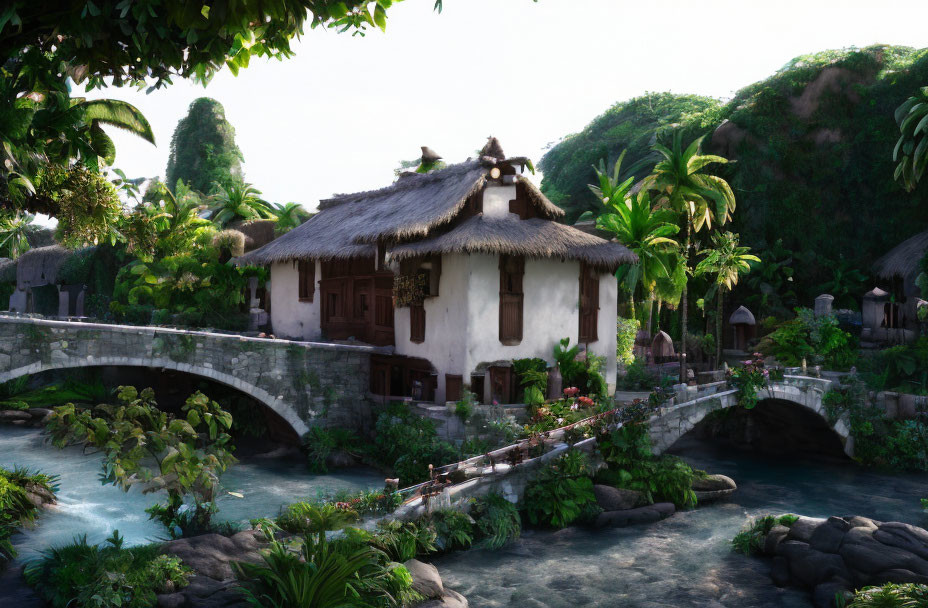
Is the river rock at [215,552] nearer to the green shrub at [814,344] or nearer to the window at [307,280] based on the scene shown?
the window at [307,280]

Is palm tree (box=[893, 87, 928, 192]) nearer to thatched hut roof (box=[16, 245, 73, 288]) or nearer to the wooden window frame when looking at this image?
the wooden window frame

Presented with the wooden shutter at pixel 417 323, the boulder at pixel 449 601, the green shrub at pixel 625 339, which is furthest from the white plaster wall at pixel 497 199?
the boulder at pixel 449 601

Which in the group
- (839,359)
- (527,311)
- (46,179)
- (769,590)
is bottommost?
(769,590)

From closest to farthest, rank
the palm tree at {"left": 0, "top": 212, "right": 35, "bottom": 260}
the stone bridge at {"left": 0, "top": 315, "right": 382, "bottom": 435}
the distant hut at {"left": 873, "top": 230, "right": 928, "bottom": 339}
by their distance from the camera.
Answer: the palm tree at {"left": 0, "top": 212, "right": 35, "bottom": 260}, the stone bridge at {"left": 0, "top": 315, "right": 382, "bottom": 435}, the distant hut at {"left": 873, "top": 230, "right": 928, "bottom": 339}

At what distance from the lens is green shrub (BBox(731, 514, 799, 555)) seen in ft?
55.7

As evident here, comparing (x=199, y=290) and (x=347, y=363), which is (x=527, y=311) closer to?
(x=347, y=363)

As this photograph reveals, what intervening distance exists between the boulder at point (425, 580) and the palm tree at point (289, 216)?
24795mm

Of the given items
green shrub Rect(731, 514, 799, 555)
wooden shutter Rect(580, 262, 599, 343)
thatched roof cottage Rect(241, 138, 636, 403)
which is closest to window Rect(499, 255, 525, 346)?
thatched roof cottage Rect(241, 138, 636, 403)

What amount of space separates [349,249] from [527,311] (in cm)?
594

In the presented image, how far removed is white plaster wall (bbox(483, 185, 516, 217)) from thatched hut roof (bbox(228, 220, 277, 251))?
58.8ft

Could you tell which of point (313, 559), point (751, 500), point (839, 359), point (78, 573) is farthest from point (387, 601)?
point (839, 359)

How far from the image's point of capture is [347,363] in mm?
23156

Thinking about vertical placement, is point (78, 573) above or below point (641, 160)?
below

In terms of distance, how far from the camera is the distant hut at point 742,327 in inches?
1289
